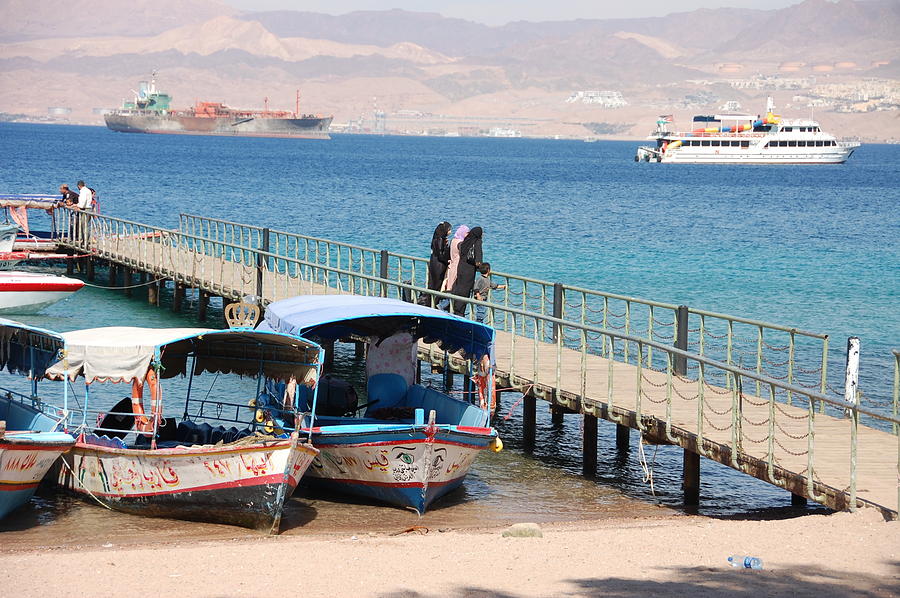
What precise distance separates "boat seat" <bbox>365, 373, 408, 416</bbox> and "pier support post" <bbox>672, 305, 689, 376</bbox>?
13.9ft

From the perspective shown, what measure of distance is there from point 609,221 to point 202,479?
54797mm

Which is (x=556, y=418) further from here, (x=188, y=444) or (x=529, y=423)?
(x=188, y=444)

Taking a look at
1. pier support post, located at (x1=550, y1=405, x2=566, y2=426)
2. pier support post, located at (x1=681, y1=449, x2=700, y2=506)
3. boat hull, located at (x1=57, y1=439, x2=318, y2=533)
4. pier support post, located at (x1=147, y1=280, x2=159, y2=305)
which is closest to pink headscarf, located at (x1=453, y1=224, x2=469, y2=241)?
pier support post, located at (x1=550, y1=405, x2=566, y2=426)

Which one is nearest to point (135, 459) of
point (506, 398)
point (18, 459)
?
point (18, 459)

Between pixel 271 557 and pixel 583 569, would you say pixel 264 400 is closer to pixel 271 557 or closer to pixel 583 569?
pixel 271 557

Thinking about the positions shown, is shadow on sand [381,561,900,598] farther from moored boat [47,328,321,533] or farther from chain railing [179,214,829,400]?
chain railing [179,214,829,400]

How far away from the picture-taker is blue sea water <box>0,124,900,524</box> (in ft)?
116

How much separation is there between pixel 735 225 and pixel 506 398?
150 feet

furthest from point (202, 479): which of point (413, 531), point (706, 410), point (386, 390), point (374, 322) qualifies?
point (706, 410)

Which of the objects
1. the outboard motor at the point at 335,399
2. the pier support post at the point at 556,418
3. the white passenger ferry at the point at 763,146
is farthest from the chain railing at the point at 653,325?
the white passenger ferry at the point at 763,146

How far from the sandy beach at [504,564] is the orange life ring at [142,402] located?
1884 mm

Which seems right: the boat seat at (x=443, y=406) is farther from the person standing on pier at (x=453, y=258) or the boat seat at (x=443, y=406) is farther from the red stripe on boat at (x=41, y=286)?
the red stripe on boat at (x=41, y=286)

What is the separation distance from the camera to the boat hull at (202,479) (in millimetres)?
14422

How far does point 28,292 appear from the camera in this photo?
30.9 m
